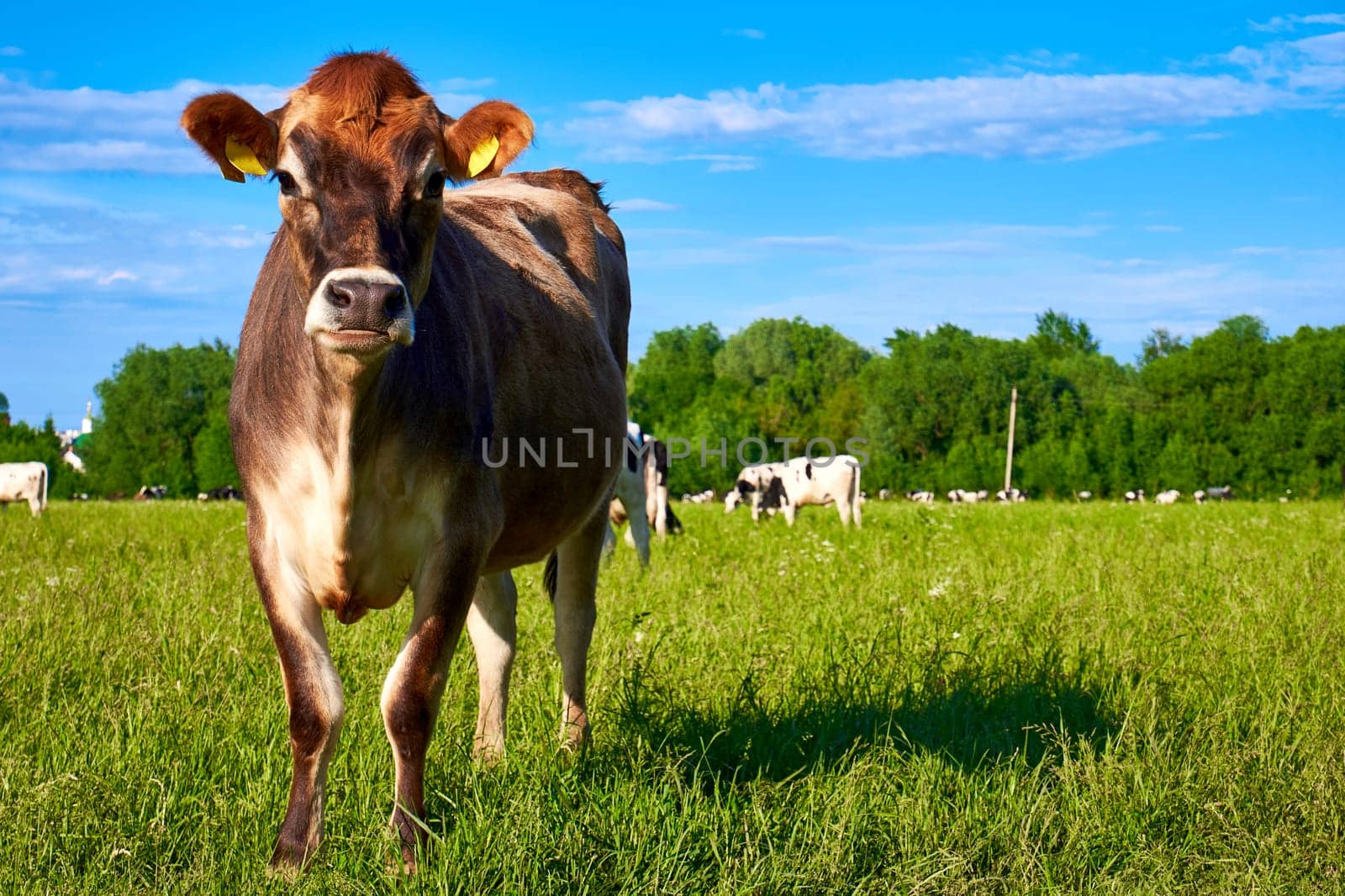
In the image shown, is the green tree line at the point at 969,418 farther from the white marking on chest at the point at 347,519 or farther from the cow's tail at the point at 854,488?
the white marking on chest at the point at 347,519

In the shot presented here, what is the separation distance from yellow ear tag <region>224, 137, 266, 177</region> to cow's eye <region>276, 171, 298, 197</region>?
18cm

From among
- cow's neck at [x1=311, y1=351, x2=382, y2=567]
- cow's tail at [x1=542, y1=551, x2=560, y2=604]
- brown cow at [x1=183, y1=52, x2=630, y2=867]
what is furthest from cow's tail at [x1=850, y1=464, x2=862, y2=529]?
cow's neck at [x1=311, y1=351, x2=382, y2=567]

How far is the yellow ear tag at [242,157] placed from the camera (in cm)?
334

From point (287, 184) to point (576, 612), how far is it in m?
2.49

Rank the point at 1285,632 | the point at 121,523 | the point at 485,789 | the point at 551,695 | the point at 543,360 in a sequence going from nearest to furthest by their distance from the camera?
the point at 485,789 → the point at 543,360 → the point at 551,695 → the point at 1285,632 → the point at 121,523

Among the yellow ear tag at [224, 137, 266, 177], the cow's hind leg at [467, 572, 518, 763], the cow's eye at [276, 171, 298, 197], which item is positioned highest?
the yellow ear tag at [224, 137, 266, 177]

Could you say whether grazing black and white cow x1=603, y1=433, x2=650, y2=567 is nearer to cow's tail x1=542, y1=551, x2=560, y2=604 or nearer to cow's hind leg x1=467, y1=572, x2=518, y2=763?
cow's tail x1=542, y1=551, x2=560, y2=604

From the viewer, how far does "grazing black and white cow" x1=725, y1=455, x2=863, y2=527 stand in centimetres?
2025

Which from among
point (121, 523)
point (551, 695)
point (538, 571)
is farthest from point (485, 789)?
point (121, 523)

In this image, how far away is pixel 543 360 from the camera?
4359 mm

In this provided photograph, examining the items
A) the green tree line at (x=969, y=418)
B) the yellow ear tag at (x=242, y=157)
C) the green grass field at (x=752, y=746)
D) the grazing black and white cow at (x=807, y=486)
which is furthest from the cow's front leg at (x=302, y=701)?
the green tree line at (x=969, y=418)

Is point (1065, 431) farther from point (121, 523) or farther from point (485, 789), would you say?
point (485, 789)

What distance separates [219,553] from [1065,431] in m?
63.4

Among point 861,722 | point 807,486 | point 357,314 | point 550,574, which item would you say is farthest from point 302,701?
point 807,486
